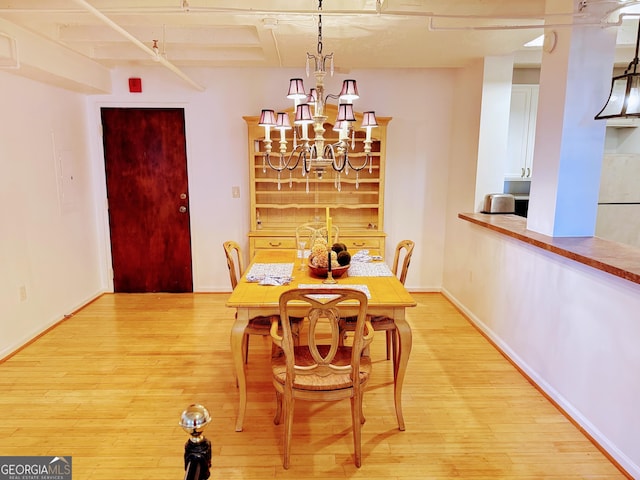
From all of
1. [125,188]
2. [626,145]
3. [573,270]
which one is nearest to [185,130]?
[125,188]

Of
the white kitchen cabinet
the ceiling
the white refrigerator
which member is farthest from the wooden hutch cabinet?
the white refrigerator

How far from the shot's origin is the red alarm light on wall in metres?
4.53

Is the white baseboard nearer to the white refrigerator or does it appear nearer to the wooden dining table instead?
the wooden dining table

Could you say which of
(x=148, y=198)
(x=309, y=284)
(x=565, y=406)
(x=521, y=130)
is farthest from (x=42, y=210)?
(x=521, y=130)

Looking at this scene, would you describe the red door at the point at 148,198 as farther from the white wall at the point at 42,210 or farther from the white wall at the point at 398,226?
the white wall at the point at 42,210

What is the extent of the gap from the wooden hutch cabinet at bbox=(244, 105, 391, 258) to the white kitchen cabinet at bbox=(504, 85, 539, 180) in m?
1.34

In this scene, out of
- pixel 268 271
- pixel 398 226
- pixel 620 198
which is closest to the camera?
pixel 268 271

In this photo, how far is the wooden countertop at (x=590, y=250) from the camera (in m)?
2.09

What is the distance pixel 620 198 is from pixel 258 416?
4166mm

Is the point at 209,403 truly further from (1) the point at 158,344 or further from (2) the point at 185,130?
(2) the point at 185,130

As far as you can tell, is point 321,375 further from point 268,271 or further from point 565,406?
point 565,406

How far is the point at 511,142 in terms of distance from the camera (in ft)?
14.8

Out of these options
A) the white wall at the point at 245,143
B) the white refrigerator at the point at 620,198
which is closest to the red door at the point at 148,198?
the white wall at the point at 245,143

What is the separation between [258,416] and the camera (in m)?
2.54
